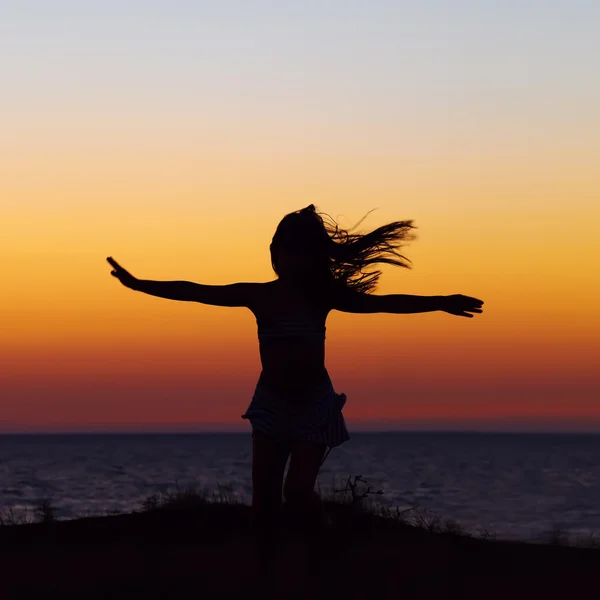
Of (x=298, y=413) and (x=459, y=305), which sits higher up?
(x=459, y=305)

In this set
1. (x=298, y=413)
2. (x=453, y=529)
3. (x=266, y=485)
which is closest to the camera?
(x=298, y=413)

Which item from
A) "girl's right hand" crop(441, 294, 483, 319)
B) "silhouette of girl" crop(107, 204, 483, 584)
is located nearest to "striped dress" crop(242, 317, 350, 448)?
"silhouette of girl" crop(107, 204, 483, 584)

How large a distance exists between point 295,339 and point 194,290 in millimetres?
774

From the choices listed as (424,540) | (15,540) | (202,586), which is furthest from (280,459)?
(15,540)

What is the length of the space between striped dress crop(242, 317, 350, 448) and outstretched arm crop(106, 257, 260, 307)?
26 centimetres

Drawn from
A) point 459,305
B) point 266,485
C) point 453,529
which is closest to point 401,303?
point 459,305

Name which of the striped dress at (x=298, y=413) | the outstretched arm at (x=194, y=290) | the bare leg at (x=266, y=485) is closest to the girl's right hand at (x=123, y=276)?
the outstretched arm at (x=194, y=290)

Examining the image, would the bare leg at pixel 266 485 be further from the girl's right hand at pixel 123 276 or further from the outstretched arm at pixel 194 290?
the girl's right hand at pixel 123 276

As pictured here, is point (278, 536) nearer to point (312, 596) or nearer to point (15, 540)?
point (312, 596)

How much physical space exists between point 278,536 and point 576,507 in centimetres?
2902

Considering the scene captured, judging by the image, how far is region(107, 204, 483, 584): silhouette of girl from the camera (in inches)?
310

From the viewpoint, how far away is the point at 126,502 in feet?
100

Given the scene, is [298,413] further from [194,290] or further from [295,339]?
[194,290]

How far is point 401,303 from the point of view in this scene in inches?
315
